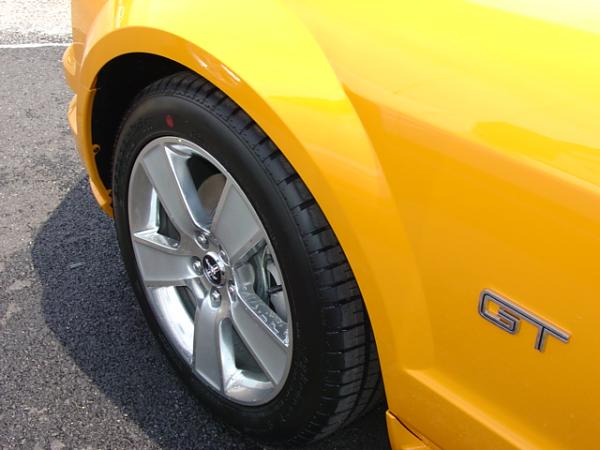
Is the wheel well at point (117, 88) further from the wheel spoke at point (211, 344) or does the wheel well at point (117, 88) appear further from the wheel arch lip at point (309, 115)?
the wheel spoke at point (211, 344)

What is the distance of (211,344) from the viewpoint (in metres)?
1.94

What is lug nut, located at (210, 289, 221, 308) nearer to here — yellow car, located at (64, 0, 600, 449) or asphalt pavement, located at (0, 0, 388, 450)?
yellow car, located at (64, 0, 600, 449)

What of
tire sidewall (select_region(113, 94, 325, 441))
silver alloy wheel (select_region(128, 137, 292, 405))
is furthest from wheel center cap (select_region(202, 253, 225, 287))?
tire sidewall (select_region(113, 94, 325, 441))

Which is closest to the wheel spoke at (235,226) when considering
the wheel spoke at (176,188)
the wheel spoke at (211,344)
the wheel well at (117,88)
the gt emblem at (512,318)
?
the wheel spoke at (176,188)

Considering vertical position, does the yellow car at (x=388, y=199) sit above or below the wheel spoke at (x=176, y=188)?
above

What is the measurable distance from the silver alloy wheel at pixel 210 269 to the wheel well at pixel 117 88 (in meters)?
0.24

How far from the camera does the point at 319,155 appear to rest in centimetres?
136

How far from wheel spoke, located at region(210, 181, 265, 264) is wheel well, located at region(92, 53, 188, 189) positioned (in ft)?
1.32

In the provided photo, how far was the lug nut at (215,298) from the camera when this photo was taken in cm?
191

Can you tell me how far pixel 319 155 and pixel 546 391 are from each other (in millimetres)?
549

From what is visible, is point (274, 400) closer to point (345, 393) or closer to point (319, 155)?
point (345, 393)

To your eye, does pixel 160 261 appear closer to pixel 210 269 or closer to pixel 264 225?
pixel 210 269

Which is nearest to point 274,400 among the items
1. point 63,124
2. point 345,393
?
point 345,393

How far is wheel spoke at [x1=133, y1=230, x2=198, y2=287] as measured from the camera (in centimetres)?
199
